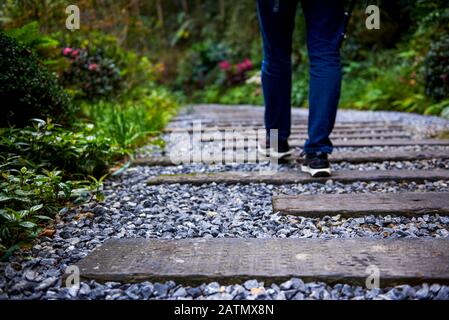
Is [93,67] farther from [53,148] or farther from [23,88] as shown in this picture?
[53,148]

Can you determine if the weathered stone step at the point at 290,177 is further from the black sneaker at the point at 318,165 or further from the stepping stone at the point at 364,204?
the stepping stone at the point at 364,204

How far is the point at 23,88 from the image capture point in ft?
6.92

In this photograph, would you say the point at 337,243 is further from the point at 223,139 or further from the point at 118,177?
the point at 223,139

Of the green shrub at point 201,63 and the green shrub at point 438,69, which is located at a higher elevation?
the green shrub at point 201,63

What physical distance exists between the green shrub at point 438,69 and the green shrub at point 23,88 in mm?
4207

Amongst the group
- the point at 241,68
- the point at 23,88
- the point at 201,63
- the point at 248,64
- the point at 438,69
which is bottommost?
the point at 23,88

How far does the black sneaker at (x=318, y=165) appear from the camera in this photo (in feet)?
6.56

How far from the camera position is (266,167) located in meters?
2.32

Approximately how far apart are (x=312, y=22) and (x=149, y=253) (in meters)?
1.42

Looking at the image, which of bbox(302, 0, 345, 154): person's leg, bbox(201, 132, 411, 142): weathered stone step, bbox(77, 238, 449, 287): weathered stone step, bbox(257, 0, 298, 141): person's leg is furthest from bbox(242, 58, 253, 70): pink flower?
bbox(77, 238, 449, 287): weathered stone step

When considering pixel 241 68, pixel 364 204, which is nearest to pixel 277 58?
pixel 364 204

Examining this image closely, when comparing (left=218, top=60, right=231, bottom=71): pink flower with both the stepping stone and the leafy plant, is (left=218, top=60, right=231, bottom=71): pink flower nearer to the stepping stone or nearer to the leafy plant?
the leafy plant

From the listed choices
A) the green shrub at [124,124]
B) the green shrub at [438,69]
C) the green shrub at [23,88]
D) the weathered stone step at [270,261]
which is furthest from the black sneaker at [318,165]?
the green shrub at [438,69]

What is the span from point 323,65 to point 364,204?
0.78 m
